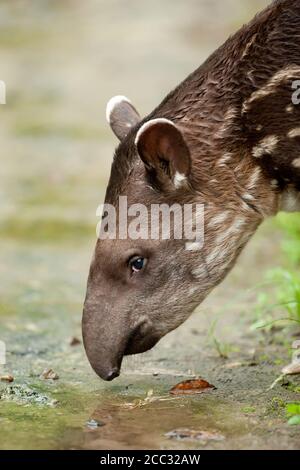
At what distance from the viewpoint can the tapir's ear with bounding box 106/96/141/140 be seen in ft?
20.9

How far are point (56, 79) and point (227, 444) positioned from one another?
11713 millimetres

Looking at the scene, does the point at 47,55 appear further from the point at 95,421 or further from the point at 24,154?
the point at 95,421

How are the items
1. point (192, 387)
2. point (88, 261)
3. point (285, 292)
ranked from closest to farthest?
point (192, 387), point (285, 292), point (88, 261)

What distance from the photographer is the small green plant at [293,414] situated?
199 inches

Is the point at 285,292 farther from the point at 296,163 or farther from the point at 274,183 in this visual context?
the point at 296,163

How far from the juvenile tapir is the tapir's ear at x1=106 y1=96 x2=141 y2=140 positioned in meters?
0.48

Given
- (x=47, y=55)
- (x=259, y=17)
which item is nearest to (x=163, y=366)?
(x=259, y=17)

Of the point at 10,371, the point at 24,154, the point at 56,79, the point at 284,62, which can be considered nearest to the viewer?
the point at 284,62

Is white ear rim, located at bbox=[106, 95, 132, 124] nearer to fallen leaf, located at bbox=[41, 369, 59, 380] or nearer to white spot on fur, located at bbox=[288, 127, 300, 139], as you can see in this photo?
white spot on fur, located at bbox=[288, 127, 300, 139]

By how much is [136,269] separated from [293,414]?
1.22 m

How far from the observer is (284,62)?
222 inches

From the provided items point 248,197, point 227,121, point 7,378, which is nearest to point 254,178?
point 248,197

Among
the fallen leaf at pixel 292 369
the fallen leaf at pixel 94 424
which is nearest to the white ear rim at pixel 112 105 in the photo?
the fallen leaf at pixel 292 369

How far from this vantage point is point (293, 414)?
5227 millimetres
